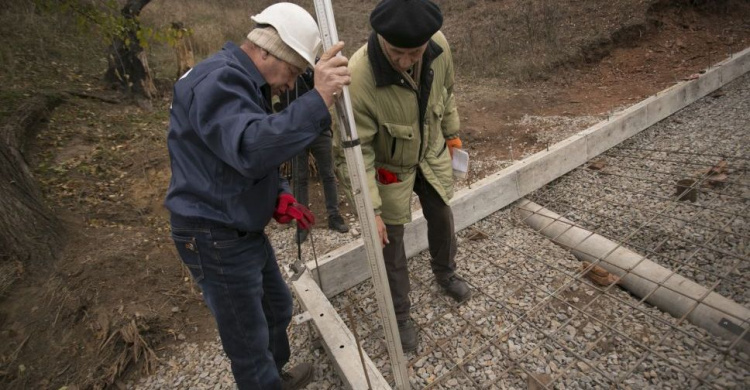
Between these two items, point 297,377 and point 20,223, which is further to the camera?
point 20,223

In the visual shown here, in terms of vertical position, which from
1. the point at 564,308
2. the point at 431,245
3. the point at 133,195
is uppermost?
the point at 133,195

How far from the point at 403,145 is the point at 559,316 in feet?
5.35

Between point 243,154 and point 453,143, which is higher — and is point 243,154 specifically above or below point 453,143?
above

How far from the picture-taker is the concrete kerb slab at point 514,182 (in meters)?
2.79

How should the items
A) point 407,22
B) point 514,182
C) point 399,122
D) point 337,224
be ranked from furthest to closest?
1. point 337,224
2. point 514,182
3. point 399,122
4. point 407,22

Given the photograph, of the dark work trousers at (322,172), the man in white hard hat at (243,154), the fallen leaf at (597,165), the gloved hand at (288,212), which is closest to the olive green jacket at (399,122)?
the gloved hand at (288,212)

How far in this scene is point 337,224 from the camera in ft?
13.9

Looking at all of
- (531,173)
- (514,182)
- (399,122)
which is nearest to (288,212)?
(399,122)

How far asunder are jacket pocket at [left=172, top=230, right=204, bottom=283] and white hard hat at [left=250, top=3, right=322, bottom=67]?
875 mm

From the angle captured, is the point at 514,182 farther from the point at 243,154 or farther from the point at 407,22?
the point at 243,154

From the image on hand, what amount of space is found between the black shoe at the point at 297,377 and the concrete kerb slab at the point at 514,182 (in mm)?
208

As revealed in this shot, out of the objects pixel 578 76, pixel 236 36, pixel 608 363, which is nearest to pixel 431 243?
pixel 608 363

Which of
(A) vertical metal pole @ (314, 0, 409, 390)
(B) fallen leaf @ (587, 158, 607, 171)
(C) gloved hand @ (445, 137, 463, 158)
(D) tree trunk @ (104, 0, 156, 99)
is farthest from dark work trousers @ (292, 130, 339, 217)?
(D) tree trunk @ (104, 0, 156, 99)

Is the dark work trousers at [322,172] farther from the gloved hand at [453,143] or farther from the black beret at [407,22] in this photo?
the black beret at [407,22]
